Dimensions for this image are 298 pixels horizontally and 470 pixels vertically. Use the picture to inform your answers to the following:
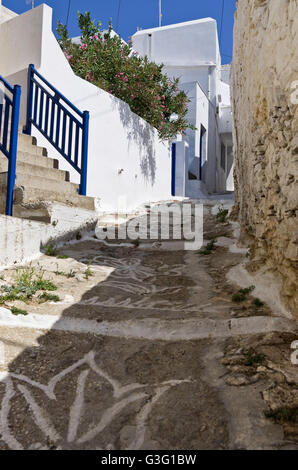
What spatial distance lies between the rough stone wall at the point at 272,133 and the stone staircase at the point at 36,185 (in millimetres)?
2887

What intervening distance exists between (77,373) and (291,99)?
2.48 m

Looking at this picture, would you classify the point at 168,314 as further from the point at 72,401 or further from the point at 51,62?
the point at 51,62

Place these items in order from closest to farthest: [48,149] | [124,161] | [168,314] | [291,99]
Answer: [291,99] → [168,314] → [48,149] → [124,161]

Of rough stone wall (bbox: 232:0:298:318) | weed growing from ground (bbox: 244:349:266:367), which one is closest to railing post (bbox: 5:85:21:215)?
rough stone wall (bbox: 232:0:298:318)

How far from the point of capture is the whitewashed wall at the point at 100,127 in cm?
671

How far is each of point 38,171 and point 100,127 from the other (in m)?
2.95

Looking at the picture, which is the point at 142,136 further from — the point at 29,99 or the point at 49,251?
the point at 49,251

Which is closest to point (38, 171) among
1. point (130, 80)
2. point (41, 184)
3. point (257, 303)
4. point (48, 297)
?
point (41, 184)

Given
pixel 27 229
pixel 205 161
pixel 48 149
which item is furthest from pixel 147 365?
pixel 205 161

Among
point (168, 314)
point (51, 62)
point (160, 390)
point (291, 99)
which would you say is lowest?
point (160, 390)

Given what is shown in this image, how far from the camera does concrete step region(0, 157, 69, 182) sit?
17.4 ft

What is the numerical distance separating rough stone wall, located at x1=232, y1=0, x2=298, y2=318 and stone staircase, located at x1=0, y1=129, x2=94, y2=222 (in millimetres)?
2887

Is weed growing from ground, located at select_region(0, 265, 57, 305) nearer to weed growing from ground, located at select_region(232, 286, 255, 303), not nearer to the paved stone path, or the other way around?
the paved stone path
